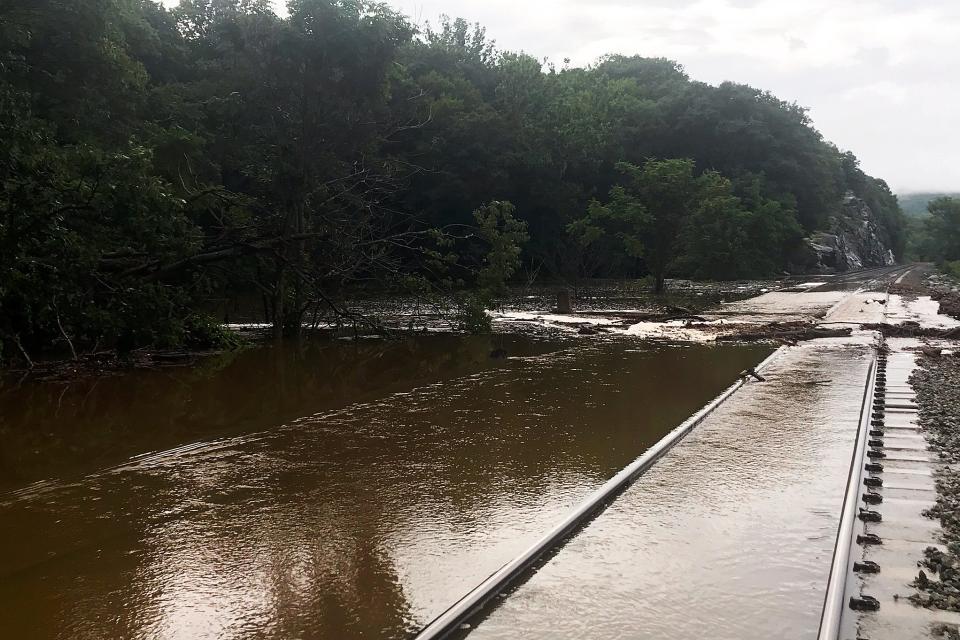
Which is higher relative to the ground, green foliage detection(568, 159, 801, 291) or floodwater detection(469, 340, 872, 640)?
green foliage detection(568, 159, 801, 291)

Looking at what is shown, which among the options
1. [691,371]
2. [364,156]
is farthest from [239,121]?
[691,371]

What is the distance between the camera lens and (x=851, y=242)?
218 feet

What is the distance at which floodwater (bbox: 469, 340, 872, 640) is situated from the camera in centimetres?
383

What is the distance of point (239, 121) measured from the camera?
16.6 m

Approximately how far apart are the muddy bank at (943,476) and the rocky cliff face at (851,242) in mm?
47965

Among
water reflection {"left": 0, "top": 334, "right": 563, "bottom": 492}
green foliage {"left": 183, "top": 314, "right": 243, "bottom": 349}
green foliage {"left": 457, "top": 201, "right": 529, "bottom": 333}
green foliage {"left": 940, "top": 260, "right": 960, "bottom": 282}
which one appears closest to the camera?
water reflection {"left": 0, "top": 334, "right": 563, "bottom": 492}

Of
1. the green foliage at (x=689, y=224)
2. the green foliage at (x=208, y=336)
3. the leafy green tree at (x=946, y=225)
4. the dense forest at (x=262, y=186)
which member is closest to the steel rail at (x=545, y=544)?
the dense forest at (x=262, y=186)

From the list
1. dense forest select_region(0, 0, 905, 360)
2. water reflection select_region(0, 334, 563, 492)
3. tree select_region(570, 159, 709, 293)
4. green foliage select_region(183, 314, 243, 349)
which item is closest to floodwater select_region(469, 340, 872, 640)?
water reflection select_region(0, 334, 563, 492)

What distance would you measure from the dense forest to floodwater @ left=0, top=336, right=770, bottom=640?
74.9 inches

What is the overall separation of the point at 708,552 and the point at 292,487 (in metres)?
3.22

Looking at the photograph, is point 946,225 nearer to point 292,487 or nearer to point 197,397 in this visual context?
point 197,397

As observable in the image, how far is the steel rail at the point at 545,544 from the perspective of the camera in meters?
3.78

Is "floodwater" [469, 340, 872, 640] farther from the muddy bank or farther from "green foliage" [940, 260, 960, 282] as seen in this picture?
"green foliage" [940, 260, 960, 282]

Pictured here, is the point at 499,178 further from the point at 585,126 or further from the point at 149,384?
the point at 149,384
